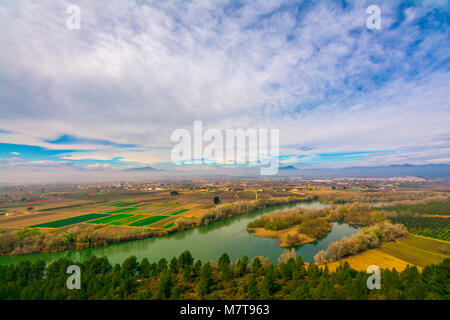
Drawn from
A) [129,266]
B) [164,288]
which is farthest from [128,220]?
[164,288]

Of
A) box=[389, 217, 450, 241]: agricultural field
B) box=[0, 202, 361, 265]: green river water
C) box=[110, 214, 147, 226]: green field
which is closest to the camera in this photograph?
box=[0, 202, 361, 265]: green river water

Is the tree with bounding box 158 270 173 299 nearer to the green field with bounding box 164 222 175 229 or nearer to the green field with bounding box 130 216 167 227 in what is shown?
the green field with bounding box 164 222 175 229

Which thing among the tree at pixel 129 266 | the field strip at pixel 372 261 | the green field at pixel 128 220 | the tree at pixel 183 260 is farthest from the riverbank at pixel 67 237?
the field strip at pixel 372 261

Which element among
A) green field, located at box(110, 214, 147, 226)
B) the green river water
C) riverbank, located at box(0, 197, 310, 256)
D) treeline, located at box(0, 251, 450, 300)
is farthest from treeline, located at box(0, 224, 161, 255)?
treeline, located at box(0, 251, 450, 300)

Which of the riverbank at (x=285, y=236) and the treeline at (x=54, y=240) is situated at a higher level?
the treeline at (x=54, y=240)

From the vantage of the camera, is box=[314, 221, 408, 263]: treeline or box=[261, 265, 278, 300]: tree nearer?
box=[261, 265, 278, 300]: tree

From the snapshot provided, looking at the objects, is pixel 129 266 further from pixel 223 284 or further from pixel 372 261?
pixel 372 261

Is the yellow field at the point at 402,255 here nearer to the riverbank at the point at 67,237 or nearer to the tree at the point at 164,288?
the tree at the point at 164,288
